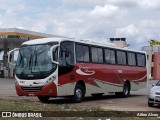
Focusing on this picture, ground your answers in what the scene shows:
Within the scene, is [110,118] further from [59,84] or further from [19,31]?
[19,31]

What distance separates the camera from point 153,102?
18391mm

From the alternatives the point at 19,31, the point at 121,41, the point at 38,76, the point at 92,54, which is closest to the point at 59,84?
the point at 38,76

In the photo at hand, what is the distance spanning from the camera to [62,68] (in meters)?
18.5

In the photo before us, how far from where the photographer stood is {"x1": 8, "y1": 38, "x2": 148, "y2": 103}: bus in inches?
717

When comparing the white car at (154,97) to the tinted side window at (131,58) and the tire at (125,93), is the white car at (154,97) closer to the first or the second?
the tire at (125,93)

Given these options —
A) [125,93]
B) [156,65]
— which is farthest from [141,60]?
[156,65]

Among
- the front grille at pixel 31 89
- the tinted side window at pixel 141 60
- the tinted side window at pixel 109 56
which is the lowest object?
the front grille at pixel 31 89

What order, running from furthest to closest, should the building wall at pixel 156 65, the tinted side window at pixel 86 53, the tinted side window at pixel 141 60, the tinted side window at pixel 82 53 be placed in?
the building wall at pixel 156 65 → the tinted side window at pixel 141 60 → the tinted side window at pixel 86 53 → the tinted side window at pixel 82 53

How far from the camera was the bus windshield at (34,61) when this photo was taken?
18266 mm

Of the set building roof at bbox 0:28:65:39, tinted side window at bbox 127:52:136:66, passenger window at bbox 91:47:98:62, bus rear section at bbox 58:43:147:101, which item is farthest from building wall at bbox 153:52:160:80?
passenger window at bbox 91:47:98:62

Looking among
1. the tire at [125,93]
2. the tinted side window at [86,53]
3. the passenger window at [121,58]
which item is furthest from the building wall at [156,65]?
the tinted side window at [86,53]

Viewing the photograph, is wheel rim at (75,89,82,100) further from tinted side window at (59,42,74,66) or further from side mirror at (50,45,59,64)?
side mirror at (50,45,59,64)

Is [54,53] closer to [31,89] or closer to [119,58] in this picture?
[31,89]

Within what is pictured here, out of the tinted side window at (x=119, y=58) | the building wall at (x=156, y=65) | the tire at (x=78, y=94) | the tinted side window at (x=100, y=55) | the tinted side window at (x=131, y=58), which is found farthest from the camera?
the building wall at (x=156, y=65)
